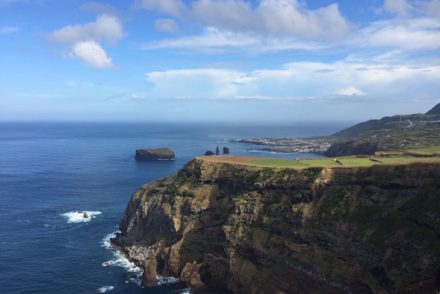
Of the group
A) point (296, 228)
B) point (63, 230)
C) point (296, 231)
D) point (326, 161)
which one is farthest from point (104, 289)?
point (326, 161)

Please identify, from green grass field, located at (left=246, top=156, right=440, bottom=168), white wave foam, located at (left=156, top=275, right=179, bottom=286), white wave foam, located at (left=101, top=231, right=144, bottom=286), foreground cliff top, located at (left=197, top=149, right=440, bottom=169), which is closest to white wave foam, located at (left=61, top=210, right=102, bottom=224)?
white wave foam, located at (left=101, top=231, right=144, bottom=286)

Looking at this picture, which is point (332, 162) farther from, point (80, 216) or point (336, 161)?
point (80, 216)

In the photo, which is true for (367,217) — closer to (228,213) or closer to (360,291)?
(360,291)

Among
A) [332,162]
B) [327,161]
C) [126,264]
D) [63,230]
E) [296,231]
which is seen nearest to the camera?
[296,231]

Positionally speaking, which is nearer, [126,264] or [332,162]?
[126,264]

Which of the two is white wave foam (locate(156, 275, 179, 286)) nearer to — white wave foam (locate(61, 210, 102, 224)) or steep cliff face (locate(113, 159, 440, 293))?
steep cliff face (locate(113, 159, 440, 293))

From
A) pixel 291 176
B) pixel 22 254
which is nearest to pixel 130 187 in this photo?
pixel 22 254
